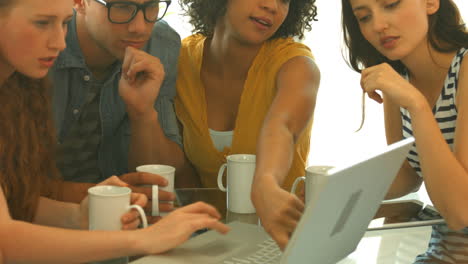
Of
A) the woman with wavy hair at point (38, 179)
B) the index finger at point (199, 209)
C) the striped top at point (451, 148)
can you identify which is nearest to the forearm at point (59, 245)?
the woman with wavy hair at point (38, 179)

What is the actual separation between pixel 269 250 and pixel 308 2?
1.16 m

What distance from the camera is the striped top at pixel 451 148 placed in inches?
53.5

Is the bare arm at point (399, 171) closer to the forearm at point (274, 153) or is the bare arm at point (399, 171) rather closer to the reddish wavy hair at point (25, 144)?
the forearm at point (274, 153)

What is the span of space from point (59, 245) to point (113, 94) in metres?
0.90

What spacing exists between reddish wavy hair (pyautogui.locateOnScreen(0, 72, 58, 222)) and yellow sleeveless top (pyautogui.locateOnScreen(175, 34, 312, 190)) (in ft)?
1.87

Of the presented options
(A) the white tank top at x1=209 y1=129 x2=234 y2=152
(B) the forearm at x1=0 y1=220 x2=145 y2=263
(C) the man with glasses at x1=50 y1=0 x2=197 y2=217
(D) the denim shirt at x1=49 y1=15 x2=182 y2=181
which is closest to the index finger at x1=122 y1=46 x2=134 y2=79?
(C) the man with glasses at x1=50 y1=0 x2=197 y2=217

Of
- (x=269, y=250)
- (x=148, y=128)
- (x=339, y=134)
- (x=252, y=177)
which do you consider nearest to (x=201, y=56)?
(x=148, y=128)

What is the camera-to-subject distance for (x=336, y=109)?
154 inches

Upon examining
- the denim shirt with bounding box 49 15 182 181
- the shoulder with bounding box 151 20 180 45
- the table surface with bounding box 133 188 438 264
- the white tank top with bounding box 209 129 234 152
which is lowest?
the table surface with bounding box 133 188 438 264

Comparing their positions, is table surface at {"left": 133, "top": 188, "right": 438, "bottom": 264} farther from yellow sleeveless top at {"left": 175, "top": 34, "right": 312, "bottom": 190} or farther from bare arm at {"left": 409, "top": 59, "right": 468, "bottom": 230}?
yellow sleeveless top at {"left": 175, "top": 34, "right": 312, "bottom": 190}

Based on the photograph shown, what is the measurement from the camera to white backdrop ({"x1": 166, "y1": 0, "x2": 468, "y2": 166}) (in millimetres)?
3816

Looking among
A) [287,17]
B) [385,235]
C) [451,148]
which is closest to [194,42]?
A: [287,17]

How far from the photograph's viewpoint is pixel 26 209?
1526 mm

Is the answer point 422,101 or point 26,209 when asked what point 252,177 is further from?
point 26,209
